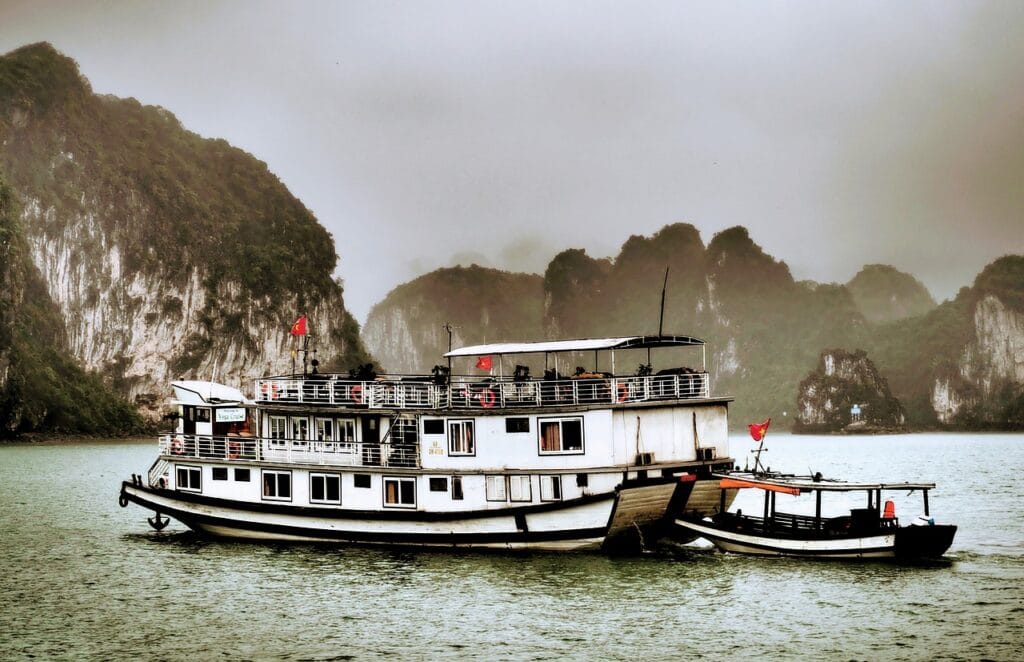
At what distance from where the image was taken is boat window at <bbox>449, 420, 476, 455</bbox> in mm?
28031

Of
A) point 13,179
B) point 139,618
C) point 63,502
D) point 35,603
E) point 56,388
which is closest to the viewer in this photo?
point 139,618

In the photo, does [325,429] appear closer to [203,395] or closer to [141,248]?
[203,395]

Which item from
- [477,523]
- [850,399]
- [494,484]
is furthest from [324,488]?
[850,399]

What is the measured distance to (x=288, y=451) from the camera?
29906mm

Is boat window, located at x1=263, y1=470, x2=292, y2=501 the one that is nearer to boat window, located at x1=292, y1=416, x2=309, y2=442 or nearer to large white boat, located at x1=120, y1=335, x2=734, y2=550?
large white boat, located at x1=120, y1=335, x2=734, y2=550

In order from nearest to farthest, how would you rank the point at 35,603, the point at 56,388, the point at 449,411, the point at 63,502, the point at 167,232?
the point at 35,603
the point at 449,411
the point at 63,502
the point at 56,388
the point at 167,232

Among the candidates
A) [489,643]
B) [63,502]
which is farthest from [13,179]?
[489,643]

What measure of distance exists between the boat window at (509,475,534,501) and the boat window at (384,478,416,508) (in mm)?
2843

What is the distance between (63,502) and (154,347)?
90.8 meters

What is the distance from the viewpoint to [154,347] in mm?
134375

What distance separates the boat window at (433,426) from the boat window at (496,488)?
203 cm

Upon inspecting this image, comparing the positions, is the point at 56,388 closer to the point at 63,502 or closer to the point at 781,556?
the point at 63,502

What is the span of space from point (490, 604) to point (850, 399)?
16636 cm

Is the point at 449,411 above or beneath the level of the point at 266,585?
above
